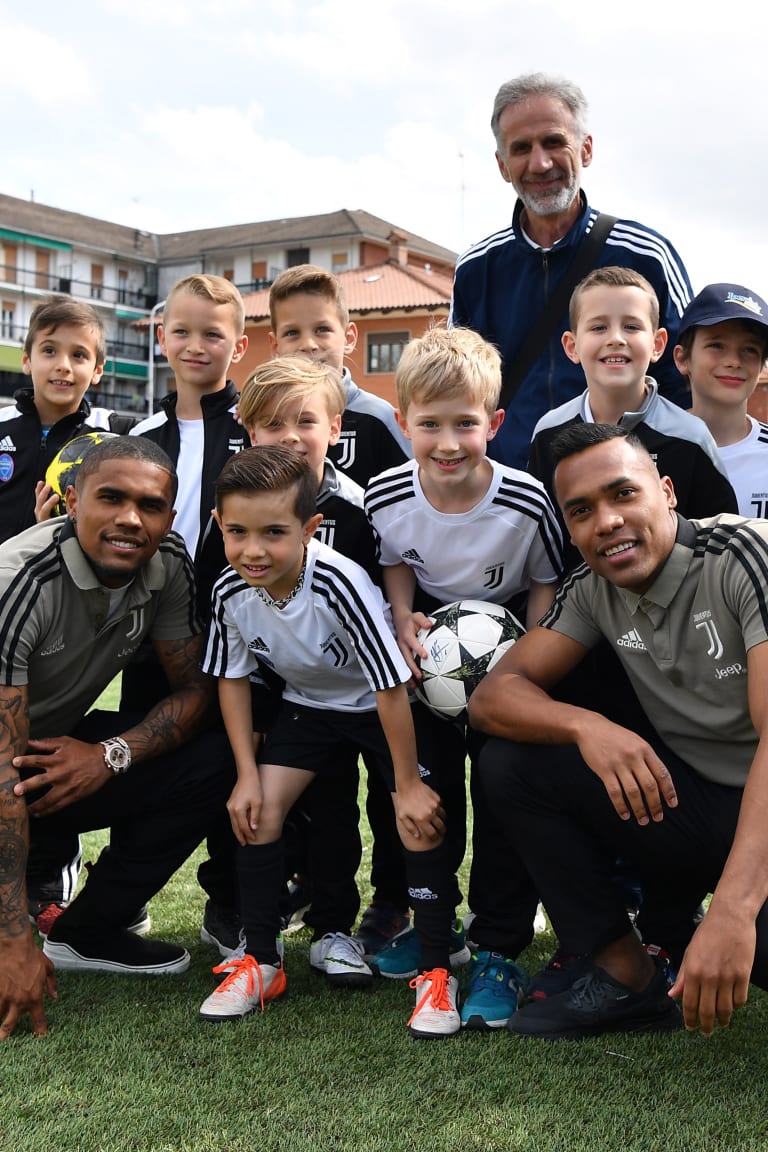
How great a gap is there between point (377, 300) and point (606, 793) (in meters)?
40.3

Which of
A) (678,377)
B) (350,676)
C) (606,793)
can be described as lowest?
(606,793)

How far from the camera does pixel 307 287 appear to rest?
15.2 feet

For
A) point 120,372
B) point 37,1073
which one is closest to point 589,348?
point 37,1073

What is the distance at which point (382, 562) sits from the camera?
374 cm

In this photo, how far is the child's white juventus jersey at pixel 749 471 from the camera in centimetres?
394

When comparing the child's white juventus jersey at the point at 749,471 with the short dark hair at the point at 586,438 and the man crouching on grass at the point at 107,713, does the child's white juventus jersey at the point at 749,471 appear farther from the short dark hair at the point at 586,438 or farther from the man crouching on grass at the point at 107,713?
the man crouching on grass at the point at 107,713

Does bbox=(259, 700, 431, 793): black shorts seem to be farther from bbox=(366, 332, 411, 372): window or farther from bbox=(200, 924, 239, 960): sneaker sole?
bbox=(366, 332, 411, 372): window

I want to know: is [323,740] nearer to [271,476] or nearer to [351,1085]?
[271,476]

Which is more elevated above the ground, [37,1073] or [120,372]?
[120,372]

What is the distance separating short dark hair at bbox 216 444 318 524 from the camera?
3.33 m

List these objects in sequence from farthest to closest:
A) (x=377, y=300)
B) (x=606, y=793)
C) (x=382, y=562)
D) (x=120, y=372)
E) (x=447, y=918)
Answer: (x=120, y=372) < (x=377, y=300) < (x=382, y=562) < (x=447, y=918) < (x=606, y=793)

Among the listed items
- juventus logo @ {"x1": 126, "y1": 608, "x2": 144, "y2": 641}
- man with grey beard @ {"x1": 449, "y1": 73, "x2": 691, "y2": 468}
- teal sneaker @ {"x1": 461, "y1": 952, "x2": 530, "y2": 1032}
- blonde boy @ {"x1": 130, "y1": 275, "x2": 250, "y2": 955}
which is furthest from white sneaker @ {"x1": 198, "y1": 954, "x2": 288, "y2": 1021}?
man with grey beard @ {"x1": 449, "y1": 73, "x2": 691, "y2": 468}

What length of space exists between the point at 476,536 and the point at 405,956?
1503 mm

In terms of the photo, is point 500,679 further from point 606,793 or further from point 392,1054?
point 392,1054
